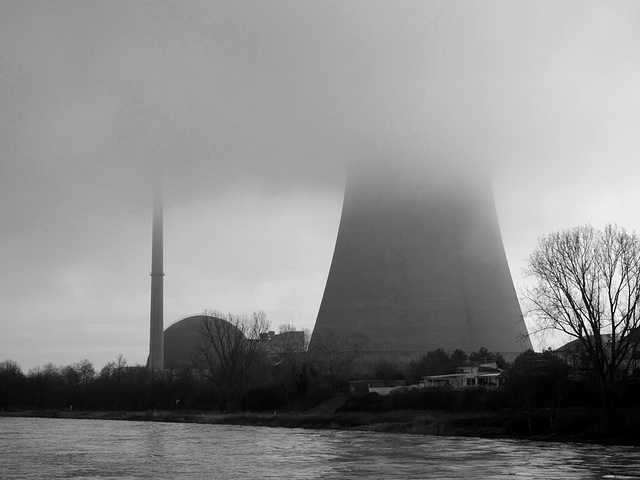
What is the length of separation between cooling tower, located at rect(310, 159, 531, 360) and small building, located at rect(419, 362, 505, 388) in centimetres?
224

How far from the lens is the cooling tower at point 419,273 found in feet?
143

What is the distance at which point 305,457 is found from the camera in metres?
20.2

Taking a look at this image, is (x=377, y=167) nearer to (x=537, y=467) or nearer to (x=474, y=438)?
(x=474, y=438)

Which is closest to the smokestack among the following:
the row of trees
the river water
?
the row of trees

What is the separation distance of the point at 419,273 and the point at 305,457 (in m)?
24.2

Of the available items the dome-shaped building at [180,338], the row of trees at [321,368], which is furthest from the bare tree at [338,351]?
the dome-shaped building at [180,338]

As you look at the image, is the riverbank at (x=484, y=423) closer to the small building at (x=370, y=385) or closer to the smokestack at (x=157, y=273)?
the small building at (x=370, y=385)

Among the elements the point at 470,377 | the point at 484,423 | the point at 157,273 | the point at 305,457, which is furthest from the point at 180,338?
the point at 305,457

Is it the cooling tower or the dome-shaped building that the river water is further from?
the dome-shaped building

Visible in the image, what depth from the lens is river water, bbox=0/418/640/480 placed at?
16.5 metres

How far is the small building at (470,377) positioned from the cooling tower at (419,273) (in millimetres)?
2237

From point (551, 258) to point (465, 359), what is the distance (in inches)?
714

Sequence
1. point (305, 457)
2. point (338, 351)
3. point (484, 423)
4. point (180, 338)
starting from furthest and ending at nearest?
1. point (180, 338)
2. point (338, 351)
3. point (484, 423)
4. point (305, 457)

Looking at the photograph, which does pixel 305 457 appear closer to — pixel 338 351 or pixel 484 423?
pixel 484 423
